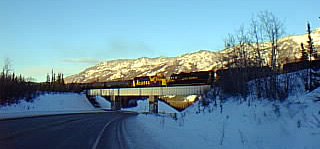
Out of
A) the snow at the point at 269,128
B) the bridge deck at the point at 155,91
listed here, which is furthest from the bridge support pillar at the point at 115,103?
the snow at the point at 269,128

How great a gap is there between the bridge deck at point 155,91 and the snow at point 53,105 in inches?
201

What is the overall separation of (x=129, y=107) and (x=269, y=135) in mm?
70719

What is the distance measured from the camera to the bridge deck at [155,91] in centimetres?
3510

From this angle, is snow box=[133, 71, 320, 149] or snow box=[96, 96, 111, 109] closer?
snow box=[133, 71, 320, 149]

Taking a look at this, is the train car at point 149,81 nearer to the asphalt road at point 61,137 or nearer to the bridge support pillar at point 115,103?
the bridge support pillar at point 115,103

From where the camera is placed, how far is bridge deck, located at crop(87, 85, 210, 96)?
3510 centimetres

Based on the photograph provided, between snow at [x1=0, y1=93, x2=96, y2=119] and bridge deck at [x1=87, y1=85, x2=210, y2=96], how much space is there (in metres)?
5.11

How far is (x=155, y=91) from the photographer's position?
47312 millimetres

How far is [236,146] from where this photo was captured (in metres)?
7.82

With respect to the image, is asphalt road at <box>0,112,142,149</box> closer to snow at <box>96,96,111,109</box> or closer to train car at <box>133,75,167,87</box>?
train car at <box>133,75,167,87</box>

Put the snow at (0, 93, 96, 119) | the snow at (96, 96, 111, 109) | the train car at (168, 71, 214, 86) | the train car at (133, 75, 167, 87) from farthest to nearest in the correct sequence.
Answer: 1. the snow at (96, 96, 111, 109)
2. the train car at (133, 75, 167, 87)
3. the snow at (0, 93, 96, 119)
4. the train car at (168, 71, 214, 86)

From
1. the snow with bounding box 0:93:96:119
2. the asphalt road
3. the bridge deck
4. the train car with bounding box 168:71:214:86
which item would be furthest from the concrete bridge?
the asphalt road

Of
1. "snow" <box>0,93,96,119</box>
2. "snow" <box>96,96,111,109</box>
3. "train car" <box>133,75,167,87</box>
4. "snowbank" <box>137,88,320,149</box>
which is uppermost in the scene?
"train car" <box>133,75,167,87</box>

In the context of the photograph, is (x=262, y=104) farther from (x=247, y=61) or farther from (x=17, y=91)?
(x=17, y=91)
